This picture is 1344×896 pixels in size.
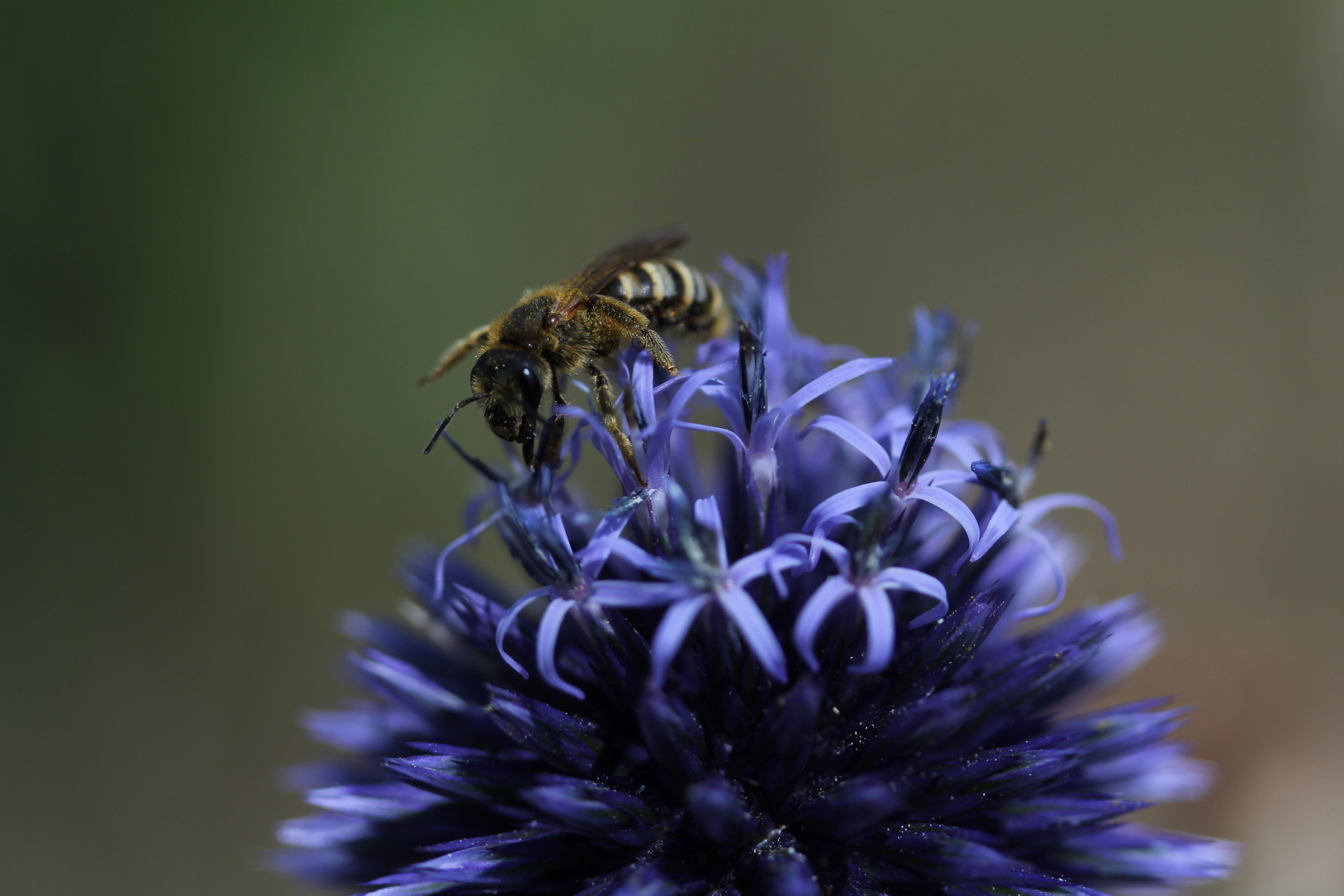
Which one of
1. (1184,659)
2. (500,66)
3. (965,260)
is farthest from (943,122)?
(1184,659)

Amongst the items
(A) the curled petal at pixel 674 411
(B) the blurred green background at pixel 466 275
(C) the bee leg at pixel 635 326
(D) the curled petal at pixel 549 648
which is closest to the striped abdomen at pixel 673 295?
(C) the bee leg at pixel 635 326

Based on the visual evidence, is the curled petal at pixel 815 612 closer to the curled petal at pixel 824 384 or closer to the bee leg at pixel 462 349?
the curled petal at pixel 824 384

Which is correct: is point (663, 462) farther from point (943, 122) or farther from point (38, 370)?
point (943, 122)

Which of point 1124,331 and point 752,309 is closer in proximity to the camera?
point 752,309

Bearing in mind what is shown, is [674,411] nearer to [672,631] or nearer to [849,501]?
[849,501]

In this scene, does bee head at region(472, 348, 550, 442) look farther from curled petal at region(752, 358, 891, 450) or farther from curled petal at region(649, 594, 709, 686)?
curled petal at region(649, 594, 709, 686)

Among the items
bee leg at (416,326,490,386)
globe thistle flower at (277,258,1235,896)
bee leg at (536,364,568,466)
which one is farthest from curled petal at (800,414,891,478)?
bee leg at (416,326,490,386)
